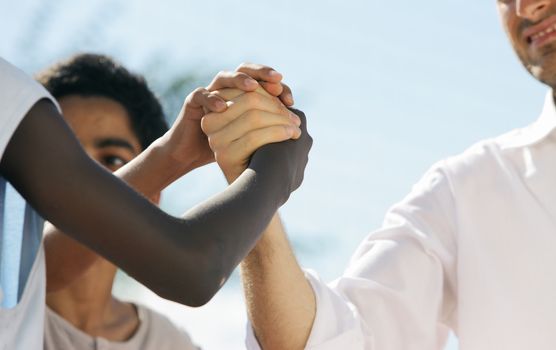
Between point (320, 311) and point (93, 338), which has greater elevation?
point (320, 311)

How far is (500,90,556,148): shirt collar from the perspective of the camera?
9.50 ft

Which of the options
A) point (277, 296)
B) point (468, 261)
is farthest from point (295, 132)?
point (468, 261)

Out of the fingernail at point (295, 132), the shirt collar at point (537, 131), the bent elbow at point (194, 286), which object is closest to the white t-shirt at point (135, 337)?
the fingernail at point (295, 132)

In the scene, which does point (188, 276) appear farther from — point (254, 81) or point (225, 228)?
point (254, 81)

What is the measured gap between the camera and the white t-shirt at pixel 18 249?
67.4 inches

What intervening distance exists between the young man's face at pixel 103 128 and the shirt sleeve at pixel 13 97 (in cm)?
123

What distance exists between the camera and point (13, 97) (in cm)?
172

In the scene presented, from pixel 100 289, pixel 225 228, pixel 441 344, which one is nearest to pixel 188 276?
pixel 225 228

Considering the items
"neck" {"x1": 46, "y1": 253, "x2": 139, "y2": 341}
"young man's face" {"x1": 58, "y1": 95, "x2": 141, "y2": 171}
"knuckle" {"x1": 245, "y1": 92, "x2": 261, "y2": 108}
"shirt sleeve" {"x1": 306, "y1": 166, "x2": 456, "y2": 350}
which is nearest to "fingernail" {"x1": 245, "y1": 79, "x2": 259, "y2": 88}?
"knuckle" {"x1": 245, "y1": 92, "x2": 261, "y2": 108}

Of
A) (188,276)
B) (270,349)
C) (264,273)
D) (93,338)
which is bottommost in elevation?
(93,338)

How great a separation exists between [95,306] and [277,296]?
0.84 meters

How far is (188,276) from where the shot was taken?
5.61ft

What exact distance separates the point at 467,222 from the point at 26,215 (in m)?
1.31

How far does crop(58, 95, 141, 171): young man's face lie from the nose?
1.11 m
